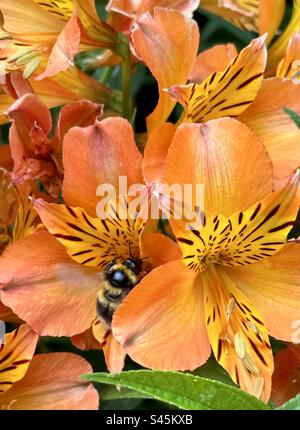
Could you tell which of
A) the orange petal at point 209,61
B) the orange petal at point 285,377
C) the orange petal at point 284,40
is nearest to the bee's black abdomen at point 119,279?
the orange petal at point 285,377

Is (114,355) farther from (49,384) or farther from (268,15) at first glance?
(268,15)

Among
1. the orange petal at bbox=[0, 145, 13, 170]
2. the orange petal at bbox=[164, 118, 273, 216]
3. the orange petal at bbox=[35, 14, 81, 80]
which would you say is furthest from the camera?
the orange petal at bbox=[0, 145, 13, 170]

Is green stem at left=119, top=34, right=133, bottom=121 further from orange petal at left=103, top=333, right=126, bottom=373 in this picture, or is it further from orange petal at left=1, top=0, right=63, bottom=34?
orange petal at left=103, top=333, right=126, bottom=373

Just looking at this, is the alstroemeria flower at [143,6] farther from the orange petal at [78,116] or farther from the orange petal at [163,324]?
the orange petal at [163,324]

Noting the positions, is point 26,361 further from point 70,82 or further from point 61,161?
point 70,82

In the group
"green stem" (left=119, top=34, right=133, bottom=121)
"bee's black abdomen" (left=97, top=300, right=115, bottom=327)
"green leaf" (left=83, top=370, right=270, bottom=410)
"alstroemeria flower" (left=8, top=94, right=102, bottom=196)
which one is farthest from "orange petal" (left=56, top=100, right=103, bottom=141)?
"green leaf" (left=83, top=370, right=270, bottom=410)

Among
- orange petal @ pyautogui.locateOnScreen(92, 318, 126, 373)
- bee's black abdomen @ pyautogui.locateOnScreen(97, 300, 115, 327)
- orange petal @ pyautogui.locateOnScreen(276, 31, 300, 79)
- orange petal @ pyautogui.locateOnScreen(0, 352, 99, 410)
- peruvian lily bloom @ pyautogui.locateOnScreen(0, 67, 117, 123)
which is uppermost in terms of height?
orange petal @ pyautogui.locateOnScreen(276, 31, 300, 79)

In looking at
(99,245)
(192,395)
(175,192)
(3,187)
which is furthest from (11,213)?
(192,395)
